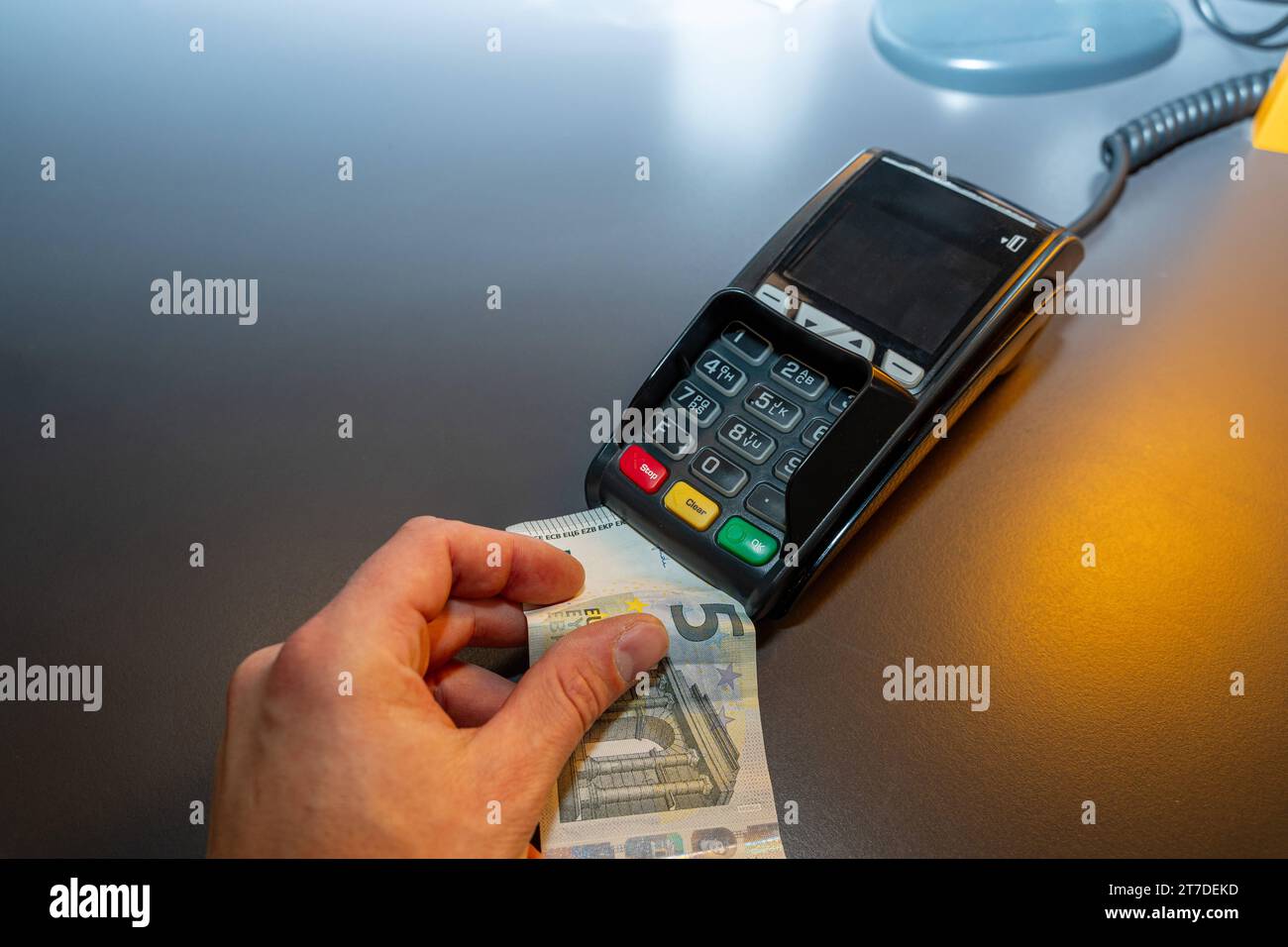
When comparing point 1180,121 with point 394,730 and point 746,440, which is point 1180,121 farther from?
point 394,730

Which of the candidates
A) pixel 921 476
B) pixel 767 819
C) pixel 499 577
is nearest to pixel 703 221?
pixel 921 476

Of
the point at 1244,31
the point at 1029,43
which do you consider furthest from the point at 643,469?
the point at 1244,31

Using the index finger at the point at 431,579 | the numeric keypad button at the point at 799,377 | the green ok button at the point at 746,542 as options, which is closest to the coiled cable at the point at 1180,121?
the numeric keypad button at the point at 799,377

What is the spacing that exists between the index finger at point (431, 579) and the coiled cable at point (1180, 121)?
61 centimetres

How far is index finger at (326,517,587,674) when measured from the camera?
22.3 inches

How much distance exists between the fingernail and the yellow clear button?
0.26 feet

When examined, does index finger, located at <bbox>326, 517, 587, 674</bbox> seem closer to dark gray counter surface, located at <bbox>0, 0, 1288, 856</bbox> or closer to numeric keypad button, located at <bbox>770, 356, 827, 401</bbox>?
dark gray counter surface, located at <bbox>0, 0, 1288, 856</bbox>

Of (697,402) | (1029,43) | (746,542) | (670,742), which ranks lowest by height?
(670,742)

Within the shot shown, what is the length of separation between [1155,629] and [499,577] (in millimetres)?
405

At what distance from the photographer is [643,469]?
692 mm

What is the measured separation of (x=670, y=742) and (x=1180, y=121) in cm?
72

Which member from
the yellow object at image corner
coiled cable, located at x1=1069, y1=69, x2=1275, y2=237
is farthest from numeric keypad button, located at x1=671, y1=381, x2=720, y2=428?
the yellow object at image corner

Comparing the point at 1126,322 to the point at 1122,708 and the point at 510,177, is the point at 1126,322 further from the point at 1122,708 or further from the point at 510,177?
the point at 510,177

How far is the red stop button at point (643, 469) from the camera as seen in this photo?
688 mm
